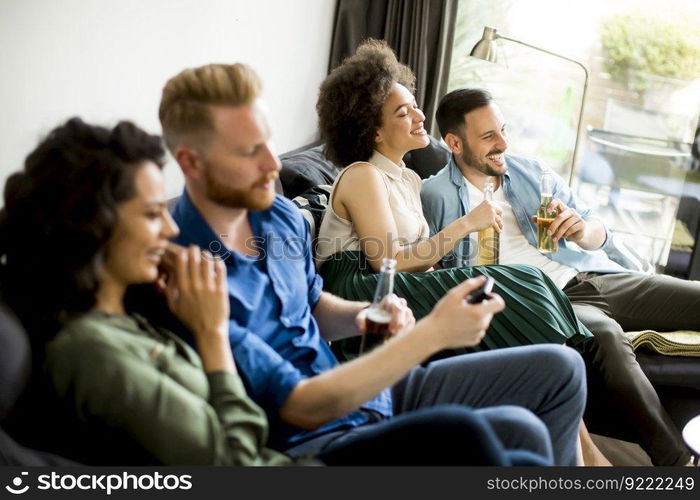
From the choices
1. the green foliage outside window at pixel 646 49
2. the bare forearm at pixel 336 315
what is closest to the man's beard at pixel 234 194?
the bare forearm at pixel 336 315

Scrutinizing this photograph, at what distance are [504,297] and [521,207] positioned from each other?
0.65 meters

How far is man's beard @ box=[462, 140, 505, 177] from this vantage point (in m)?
2.67

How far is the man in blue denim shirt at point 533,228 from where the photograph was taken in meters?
2.59

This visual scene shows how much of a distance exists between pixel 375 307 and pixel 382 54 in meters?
1.10

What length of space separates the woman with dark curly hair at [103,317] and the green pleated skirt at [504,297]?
3.00 ft

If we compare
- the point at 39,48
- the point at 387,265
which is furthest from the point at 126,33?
the point at 387,265

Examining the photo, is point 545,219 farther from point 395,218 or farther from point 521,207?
point 395,218

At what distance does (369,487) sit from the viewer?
1313mm

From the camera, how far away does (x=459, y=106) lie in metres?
2.71

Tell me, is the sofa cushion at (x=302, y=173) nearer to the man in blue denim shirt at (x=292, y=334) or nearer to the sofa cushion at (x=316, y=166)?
the sofa cushion at (x=316, y=166)

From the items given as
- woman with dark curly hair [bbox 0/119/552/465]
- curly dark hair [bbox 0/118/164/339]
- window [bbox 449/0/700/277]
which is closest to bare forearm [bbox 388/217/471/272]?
woman with dark curly hair [bbox 0/119/552/465]

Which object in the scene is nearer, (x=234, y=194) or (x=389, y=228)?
(x=234, y=194)

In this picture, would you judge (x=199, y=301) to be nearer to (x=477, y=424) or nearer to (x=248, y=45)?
(x=477, y=424)

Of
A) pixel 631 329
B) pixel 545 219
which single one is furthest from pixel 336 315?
pixel 631 329
